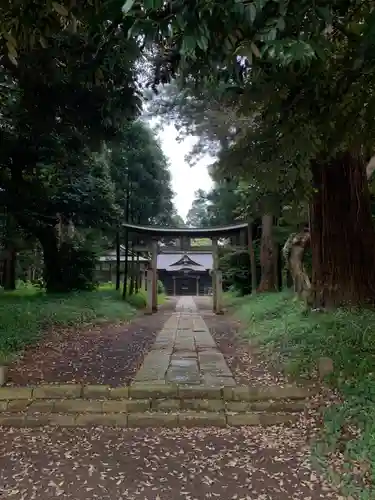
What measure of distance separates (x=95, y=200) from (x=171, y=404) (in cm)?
796

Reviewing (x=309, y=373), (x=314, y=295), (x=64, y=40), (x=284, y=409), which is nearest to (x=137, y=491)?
(x=284, y=409)

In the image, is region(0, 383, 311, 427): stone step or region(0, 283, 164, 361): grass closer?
region(0, 383, 311, 427): stone step

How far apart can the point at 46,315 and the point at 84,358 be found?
7.50 feet

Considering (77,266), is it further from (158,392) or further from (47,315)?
(158,392)

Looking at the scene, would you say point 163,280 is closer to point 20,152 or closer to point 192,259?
point 192,259

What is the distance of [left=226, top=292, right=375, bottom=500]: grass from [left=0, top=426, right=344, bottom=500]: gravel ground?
8.3 inches

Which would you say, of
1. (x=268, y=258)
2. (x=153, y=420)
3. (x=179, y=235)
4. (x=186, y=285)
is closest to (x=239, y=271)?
(x=268, y=258)

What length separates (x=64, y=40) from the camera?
4621mm

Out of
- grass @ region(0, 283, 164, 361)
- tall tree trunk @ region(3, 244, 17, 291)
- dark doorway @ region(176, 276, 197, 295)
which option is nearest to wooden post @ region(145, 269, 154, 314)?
grass @ region(0, 283, 164, 361)

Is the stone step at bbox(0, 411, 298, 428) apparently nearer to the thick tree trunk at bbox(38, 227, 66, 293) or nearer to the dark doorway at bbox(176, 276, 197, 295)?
the thick tree trunk at bbox(38, 227, 66, 293)

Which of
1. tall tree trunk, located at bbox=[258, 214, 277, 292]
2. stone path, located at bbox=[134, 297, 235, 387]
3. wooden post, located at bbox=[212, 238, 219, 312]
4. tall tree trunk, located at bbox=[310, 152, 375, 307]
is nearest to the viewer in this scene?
stone path, located at bbox=[134, 297, 235, 387]

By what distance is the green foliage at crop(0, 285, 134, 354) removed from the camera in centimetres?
575

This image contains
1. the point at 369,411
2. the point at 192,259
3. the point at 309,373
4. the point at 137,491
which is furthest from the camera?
the point at 192,259

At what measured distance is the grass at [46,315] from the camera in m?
5.65
